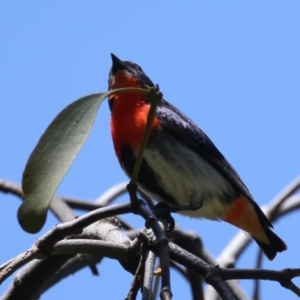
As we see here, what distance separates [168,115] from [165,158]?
13.8 inches

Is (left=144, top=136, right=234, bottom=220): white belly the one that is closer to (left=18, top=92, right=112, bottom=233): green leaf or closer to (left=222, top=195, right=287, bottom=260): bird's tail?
(left=222, top=195, right=287, bottom=260): bird's tail

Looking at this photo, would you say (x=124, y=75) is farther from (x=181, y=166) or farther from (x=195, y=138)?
(x=181, y=166)

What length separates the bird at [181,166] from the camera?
3506 millimetres

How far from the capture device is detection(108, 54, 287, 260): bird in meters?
3.51

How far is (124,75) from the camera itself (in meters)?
4.12

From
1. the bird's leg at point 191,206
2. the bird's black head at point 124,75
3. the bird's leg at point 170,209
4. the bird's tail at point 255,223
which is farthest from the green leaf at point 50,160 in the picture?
the bird's black head at point 124,75

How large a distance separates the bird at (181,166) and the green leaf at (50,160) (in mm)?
2040

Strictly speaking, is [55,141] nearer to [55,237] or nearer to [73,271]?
[55,237]

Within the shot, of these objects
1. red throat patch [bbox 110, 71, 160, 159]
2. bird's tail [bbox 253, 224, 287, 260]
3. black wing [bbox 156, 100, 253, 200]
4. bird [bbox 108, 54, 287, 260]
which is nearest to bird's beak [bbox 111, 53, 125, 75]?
bird [bbox 108, 54, 287, 260]

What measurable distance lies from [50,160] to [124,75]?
2841mm

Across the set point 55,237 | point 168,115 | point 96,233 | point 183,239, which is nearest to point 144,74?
point 168,115

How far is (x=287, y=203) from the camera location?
3973 millimetres

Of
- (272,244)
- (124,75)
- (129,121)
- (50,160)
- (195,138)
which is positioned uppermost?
(124,75)

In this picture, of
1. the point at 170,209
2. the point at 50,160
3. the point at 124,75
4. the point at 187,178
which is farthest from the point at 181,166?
the point at 50,160
